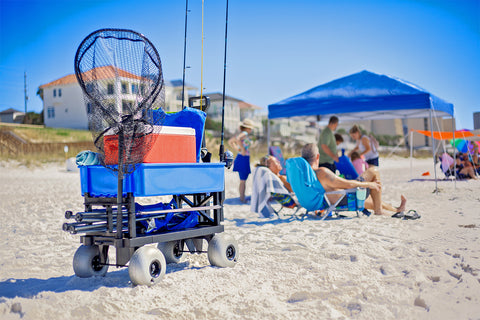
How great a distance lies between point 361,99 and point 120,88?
21.3ft

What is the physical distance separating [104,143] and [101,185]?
0.34 metres

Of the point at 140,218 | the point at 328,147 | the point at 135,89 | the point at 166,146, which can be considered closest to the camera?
the point at 135,89

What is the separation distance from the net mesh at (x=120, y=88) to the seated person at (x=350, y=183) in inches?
144

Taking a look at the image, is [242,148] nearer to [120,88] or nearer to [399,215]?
[399,215]

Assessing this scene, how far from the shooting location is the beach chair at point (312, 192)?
617 centimetres

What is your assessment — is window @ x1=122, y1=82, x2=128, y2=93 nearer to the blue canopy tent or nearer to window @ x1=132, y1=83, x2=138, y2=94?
window @ x1=132, y1=83, x2=138, y2=94

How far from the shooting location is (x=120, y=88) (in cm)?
297

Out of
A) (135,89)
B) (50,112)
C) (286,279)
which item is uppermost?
(50,112)

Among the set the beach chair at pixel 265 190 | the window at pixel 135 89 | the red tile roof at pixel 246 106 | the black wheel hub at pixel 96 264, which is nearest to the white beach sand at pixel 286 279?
the black wheel hub at pixel 96 264

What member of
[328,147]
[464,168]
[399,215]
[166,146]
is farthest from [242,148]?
[464,168]

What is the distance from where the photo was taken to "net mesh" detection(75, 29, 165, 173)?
290cm

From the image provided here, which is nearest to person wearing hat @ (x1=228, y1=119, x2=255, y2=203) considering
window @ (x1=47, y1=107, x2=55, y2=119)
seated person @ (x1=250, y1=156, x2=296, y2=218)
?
seated person @ (x1=250, y1=156, x2=296, y2=218)

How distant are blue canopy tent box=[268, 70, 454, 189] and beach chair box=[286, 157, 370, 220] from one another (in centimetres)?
268

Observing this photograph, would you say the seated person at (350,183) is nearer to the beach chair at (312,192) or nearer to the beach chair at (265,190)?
the beach chair at (312,192)
